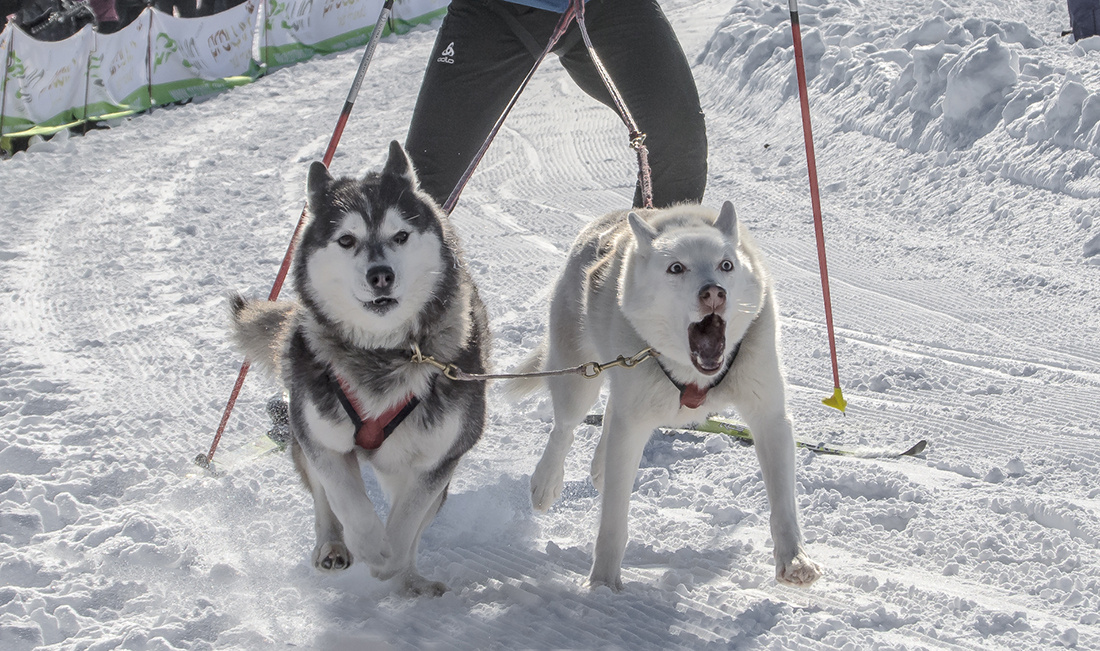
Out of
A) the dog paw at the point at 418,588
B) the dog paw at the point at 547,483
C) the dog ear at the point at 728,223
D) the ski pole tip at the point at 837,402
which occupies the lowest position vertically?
the dog paw at the point at 418,588

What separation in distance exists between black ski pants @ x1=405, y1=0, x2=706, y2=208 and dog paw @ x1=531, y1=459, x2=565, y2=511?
1046 millimetres

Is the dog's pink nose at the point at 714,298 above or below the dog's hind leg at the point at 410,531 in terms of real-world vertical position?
above

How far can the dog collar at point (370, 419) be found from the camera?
262cm

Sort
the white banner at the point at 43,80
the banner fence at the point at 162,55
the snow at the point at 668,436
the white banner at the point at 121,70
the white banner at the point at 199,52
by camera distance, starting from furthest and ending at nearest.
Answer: the white banner at the point at 199,52 → the white banner at the point at 121,70 → the banner fence at the point at 162,55 → the white banner at the point at 43,80 → the snow at the point at 668,436

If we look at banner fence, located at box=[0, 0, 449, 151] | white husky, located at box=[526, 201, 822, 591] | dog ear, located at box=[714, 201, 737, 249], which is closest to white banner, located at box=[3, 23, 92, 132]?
banner fence, located at box=[0, 0, 449, 151]

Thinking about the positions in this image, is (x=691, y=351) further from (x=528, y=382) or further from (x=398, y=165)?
(x=528, y=382)

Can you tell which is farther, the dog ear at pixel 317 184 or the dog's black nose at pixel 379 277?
the dog ear at pixel 317 184

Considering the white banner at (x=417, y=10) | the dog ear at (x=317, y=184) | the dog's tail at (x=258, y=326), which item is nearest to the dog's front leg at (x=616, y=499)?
the dog ear at (x=317, y=184)

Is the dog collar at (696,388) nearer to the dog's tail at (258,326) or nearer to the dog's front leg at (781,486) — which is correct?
the dog's front leg at (781,486)

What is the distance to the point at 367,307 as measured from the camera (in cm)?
255

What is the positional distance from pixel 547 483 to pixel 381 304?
3.19 ft

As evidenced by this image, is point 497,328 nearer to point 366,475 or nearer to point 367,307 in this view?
point 366,475

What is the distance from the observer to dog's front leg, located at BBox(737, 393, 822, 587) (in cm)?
246

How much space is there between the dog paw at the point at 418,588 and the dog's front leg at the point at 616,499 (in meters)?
0.42
